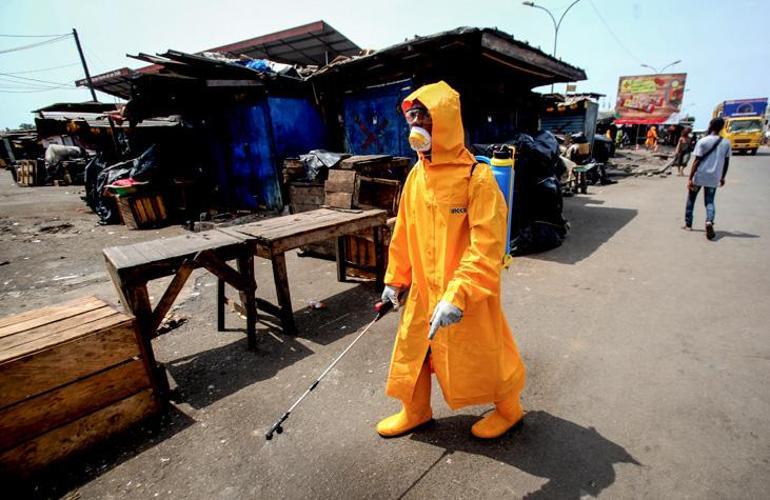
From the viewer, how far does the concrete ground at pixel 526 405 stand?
212 centimetres

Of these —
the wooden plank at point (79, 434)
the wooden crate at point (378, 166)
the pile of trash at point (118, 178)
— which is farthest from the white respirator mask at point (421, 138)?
the pile of trash at point (118, 178)

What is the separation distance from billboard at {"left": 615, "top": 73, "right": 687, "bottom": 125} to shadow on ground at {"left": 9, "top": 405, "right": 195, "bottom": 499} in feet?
135

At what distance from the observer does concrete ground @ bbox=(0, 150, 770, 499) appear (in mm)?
2125

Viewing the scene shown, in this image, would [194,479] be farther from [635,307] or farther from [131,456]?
[635,307]

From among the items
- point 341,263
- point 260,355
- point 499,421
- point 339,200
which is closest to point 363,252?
point 341,263

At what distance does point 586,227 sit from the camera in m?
7.55

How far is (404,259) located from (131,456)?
7.44 feet

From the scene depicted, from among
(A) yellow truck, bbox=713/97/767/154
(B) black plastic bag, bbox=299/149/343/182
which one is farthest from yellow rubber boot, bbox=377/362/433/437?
(A) yellow truck, bbox=713/97/767/154

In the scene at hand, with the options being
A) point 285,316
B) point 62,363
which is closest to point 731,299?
point 285,316

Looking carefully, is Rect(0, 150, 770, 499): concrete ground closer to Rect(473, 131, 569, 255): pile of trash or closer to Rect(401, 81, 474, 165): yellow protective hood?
Rect(473, 131, 569, 255): pile of trash

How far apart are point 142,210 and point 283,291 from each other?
24.4 feet

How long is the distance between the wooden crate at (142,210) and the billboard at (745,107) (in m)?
41.7

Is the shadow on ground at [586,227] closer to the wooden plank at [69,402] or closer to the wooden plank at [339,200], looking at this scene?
the wooden plank at [339,200]

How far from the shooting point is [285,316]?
3836 mm
